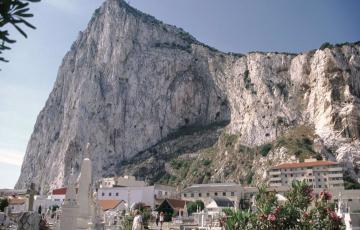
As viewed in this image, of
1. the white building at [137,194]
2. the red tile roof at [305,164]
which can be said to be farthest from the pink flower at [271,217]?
the red tile roof at [305,164]

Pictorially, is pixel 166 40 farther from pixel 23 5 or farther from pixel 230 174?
pixel 23 5

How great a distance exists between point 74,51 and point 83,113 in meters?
36.1

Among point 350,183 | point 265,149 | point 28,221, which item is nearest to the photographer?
point 28,221

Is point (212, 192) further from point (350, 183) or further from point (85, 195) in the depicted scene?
point (85, 195)

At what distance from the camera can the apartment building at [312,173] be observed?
251 ft

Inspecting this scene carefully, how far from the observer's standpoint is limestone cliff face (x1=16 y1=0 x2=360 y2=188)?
313 feet

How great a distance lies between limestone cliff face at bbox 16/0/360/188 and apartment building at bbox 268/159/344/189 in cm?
676

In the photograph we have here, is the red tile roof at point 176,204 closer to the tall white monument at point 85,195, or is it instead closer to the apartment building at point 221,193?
the apartment building at point 221,193

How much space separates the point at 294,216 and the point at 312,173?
68042 mm

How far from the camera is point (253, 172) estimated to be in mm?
92312

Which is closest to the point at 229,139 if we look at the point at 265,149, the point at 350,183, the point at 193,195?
the point at 265,149

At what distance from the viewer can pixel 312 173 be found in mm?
78562

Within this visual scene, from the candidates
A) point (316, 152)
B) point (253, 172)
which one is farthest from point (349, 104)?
point (253, 172)

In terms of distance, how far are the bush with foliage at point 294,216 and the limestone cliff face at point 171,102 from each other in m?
73.0
